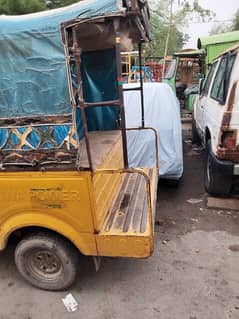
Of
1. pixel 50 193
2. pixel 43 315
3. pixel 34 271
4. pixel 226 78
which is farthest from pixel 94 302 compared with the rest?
pixel 226 78

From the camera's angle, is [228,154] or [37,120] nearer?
[37,120]

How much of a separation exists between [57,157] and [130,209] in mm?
1148

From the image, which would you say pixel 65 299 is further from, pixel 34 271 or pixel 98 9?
pixel 98 9

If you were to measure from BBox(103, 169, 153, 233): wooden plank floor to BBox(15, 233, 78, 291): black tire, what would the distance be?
0.46 metres

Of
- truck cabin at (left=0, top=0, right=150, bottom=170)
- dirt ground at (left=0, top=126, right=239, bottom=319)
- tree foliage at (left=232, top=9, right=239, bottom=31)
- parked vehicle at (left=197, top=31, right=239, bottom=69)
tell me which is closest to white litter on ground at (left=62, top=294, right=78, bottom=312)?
dirt ground at (left=0, top=126, right=239, bottom=319)

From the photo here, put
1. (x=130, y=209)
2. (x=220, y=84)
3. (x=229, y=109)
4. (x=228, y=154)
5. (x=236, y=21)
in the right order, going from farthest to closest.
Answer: (x=236, y=21) < (x=220, y=84) < (x=228, y=154) < (x=229, y=109) < (x=130, y=209)

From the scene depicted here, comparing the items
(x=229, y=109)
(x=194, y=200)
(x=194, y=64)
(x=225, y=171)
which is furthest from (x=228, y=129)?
(x=194, y=64)

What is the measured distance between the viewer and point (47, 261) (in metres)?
2.94

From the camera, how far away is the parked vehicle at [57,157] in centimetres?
213

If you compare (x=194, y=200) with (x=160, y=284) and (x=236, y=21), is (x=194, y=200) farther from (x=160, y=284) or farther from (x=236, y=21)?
(x=236, y=21)

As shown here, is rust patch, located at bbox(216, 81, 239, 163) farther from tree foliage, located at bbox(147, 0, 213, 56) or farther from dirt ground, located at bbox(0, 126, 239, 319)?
tree foliage, located at bbox(147, 0, 213, 56)

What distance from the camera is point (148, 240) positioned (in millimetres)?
2539

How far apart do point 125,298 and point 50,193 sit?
1237 millimetres

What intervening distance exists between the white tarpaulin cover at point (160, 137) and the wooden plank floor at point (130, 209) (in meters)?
0.64
